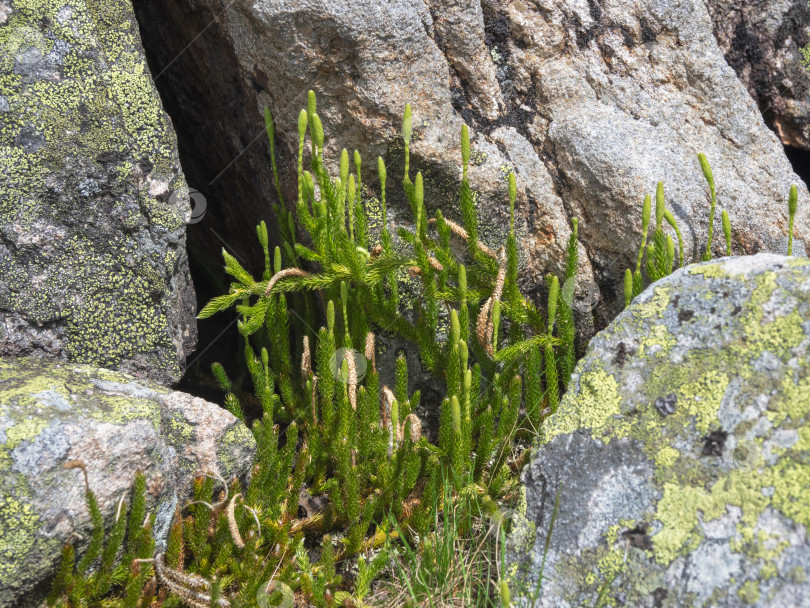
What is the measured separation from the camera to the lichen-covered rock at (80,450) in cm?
209

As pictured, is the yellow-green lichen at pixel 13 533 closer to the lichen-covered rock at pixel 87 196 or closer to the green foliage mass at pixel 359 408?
the green foliage mass at pixel 359 408

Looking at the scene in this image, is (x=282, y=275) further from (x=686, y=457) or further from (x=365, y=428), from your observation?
(x=686, y=457)

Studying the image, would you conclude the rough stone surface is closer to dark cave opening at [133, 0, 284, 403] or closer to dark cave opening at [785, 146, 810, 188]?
dark cave opening at [785, 146, 810, 188]

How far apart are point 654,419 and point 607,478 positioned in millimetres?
236

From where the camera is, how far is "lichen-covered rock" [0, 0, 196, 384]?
266 centimetres

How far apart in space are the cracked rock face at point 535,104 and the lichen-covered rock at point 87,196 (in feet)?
1.94

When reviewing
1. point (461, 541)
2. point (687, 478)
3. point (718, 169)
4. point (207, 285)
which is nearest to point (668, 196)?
point (718, 169)

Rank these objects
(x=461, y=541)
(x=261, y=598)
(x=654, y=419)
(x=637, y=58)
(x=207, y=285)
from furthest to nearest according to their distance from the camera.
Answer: (x=207, y=285) → (x=637, y=58) → (x=461, y=541) → (x=261, y=598) → (x=654, y=419)

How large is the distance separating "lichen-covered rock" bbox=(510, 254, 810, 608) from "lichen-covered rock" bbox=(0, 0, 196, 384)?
5.57 feet

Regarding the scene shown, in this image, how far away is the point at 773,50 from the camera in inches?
159

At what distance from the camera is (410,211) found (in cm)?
329

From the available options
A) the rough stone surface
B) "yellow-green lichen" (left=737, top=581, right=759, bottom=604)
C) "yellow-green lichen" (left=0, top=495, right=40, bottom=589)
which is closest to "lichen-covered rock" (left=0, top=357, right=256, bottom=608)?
"yellow-green lichen" (left=0, top=495, right=40, bottom=589)

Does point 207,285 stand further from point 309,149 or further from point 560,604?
point 560,604

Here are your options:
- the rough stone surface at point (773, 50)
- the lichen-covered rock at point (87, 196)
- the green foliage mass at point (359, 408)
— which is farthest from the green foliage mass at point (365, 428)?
the rough stone surface at point (773, 50)
